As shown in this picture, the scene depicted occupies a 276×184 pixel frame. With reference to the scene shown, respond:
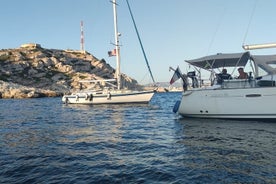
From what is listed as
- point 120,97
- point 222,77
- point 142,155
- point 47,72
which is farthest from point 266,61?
point 47,72

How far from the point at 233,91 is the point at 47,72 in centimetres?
11363

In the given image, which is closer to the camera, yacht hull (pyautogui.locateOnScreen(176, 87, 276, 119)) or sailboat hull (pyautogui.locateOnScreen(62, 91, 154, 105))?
yacht hull (pyautogui.locateOnScreen(176, 87, 276, 119))

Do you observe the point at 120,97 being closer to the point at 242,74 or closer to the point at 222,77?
the point at 222,77

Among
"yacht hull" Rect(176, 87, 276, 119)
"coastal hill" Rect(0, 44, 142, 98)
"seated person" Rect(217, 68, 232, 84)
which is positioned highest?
"coastal hill" Rect(0, 44, 142, 98)

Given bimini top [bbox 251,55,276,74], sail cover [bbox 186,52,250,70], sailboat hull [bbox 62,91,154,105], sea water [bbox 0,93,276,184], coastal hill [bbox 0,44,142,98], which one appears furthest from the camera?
coastal hill [bbox 0,44,142,98]

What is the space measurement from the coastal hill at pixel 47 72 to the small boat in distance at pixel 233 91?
7319cm

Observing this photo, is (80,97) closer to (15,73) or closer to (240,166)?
(240,166)

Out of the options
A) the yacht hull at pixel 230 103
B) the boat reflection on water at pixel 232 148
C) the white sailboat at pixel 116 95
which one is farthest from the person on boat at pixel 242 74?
the white sailboat at pixel 116 95

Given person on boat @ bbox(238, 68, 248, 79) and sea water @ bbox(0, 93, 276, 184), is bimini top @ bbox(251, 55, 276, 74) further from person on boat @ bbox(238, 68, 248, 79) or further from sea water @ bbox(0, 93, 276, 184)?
sea water @ bbox(0, 93, 276, 184)

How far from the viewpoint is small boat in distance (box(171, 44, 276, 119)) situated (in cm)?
1850

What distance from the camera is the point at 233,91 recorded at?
19141 millimetres

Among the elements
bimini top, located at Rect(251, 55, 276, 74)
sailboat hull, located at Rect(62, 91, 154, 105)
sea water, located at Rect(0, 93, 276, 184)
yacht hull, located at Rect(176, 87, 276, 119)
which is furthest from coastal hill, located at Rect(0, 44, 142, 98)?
sea water, located at Rect(0, 93, 276, 184)

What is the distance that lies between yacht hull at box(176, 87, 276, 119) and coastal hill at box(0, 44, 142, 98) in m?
73.9

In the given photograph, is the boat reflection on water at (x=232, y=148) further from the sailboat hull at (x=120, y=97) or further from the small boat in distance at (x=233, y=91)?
the sailboat hull at (x=120, y=97)
